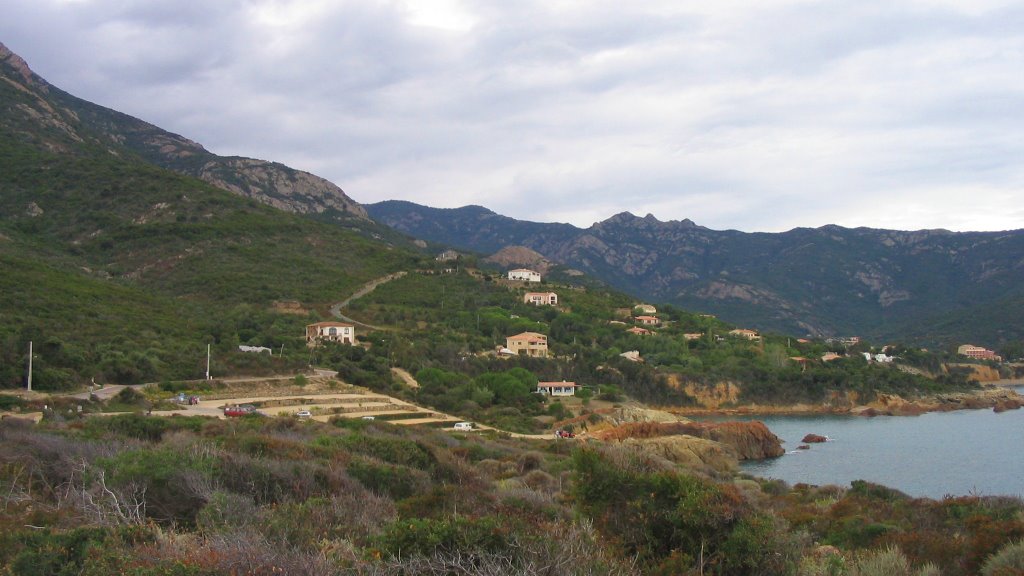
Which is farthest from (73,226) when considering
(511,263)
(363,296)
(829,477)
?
(511,263)

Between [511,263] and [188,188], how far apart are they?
2865 inches

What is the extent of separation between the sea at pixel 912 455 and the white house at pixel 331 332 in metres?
26.5

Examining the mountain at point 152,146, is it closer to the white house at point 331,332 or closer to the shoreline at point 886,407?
the white house at point 331,332

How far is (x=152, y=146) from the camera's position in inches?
5226

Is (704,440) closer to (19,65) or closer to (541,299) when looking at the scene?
(541,299)

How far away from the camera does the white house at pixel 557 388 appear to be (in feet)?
176

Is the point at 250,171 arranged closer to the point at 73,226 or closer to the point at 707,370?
the point at 73,226

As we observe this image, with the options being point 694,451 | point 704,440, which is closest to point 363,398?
point 694,451

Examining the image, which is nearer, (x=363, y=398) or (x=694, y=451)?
(x=694, y=451)

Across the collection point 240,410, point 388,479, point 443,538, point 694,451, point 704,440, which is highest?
point 443,538

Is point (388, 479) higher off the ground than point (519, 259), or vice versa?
point (519, 259)

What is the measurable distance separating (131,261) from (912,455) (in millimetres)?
59338

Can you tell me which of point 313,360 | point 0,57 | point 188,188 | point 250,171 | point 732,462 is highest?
point 0,57

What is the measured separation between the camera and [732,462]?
116ft
